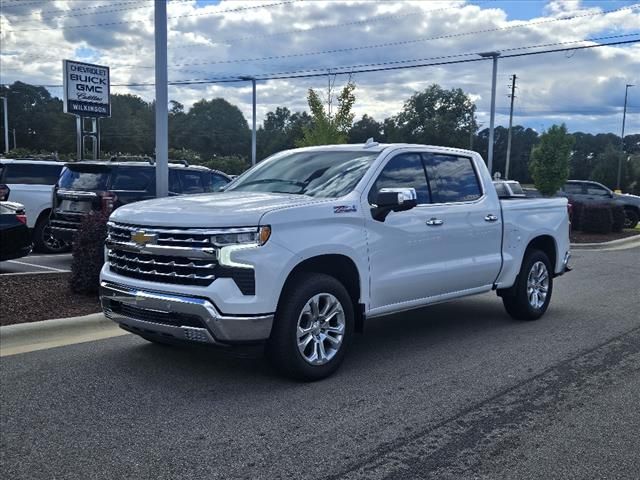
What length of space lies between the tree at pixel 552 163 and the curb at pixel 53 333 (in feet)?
71.0

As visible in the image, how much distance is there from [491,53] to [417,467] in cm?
2958

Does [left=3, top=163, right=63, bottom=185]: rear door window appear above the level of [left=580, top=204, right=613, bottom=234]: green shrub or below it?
above

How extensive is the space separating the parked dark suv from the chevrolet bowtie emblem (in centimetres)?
609

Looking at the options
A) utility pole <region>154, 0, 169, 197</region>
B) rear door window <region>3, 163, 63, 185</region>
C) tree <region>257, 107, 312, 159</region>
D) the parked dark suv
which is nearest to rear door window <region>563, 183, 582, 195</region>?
the parked dark suv

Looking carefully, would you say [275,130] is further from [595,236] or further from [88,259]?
[88,259]

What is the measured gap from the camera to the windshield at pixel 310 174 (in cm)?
568

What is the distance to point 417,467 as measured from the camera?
369 centimetres

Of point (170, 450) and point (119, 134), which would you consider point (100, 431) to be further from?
point (119, 134)

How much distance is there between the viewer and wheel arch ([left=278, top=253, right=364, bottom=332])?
17.0 ft

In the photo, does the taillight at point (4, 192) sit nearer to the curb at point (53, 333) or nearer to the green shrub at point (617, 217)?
the curb at point (53, 333)

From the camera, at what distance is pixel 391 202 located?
17.6 ft

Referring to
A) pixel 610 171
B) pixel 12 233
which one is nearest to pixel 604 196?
pixel 12 233

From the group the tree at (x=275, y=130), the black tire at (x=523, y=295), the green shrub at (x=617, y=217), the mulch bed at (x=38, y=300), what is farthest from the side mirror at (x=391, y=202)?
the tree at (x=275, y=130)

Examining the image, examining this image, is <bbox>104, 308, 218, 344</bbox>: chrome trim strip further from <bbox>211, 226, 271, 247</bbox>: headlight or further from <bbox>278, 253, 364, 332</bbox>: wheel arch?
<bbox>278, 253, 364, 332</bbox>: wheel arch
